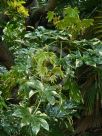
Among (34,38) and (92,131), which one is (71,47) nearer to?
(34,38)

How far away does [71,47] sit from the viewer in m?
1.98

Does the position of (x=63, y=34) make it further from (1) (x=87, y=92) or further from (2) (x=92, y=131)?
(2) (x=92, y=131)

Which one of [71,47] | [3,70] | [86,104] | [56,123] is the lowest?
[86,104]

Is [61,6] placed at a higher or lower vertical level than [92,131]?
higher

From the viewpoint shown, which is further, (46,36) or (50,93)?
(46,36)

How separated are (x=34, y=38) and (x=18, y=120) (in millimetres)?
457

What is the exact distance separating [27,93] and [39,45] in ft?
1.43

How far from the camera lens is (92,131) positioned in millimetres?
3246

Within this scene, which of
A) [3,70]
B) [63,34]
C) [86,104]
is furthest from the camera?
[86,104]

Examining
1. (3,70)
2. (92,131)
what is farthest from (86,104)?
(3,70)

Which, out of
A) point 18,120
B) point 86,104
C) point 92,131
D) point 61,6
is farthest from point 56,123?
point 61,6

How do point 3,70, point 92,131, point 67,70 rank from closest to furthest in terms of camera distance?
1. point 67,70
2. point 3,70
3. point 92,131

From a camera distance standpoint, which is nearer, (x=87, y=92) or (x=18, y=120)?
(x=18, y=120)

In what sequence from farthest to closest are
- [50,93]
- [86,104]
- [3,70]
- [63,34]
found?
[86,104] < [3,70] < [63,34] < [50,93]
